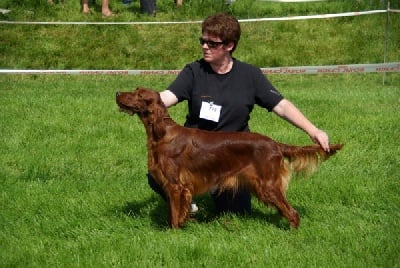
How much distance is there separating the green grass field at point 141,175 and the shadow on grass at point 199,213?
0.05 feet

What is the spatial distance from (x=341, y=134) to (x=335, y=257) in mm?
3310

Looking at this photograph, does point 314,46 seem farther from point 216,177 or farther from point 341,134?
point 216,177

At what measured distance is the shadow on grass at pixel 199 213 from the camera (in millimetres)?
4277

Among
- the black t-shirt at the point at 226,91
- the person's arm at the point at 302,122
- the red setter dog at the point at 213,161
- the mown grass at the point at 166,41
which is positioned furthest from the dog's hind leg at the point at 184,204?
the mown grass at the point at 166,41

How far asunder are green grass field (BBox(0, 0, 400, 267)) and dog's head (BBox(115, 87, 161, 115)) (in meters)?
0.79

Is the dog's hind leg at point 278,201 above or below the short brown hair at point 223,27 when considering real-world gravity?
below

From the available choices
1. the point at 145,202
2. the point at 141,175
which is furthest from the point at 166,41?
the point at 145,202

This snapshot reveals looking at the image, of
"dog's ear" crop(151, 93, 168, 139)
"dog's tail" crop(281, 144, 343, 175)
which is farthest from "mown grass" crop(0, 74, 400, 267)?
"dog's ear" crop(151, 93, 168, 139)

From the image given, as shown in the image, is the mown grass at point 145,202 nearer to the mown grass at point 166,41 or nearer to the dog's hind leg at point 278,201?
the dog's hind leg at point 278,201

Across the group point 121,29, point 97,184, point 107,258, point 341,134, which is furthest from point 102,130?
point 121,29

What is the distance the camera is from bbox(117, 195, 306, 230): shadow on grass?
4277 mm

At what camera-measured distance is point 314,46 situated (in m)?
13.5

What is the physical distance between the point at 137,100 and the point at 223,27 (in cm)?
79

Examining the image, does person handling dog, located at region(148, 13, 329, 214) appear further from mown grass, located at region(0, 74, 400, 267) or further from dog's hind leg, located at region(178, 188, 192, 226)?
mown grass, located at region(0, 74, 400, 267)
